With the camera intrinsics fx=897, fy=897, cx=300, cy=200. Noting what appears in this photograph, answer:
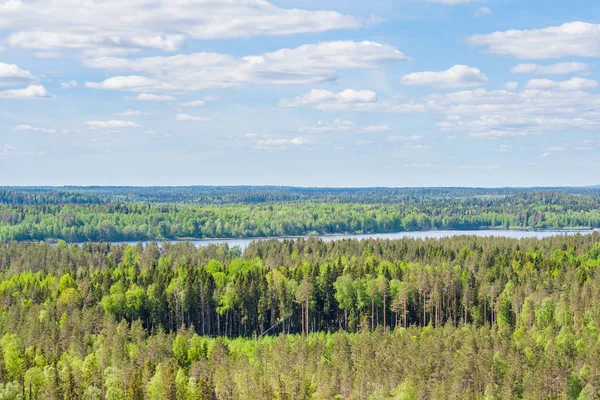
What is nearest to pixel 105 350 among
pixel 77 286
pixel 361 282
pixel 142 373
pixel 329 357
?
pixel 142 373

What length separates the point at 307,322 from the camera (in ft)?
403

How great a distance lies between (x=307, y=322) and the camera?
123m

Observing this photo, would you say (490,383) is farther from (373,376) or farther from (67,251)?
(67,251)

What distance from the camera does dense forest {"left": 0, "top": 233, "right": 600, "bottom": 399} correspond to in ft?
248

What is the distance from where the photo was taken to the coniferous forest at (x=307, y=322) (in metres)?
75.6

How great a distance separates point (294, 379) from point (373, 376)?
731 cm

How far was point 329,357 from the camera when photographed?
88750mm

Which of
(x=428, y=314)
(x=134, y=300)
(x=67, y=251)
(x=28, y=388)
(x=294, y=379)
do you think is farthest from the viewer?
(x=67, y=251)

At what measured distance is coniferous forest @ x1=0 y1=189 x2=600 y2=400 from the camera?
75562 millimetres

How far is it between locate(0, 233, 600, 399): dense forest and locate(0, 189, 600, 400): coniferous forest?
0.24 meters

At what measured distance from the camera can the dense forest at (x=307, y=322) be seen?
248 ft

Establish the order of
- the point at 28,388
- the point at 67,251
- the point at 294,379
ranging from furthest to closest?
1. the point at 67,251
2. the point at 28,388
3. the point at 294,379

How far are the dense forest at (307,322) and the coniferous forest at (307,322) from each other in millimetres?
236

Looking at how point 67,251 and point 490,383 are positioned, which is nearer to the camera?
point 490,383
